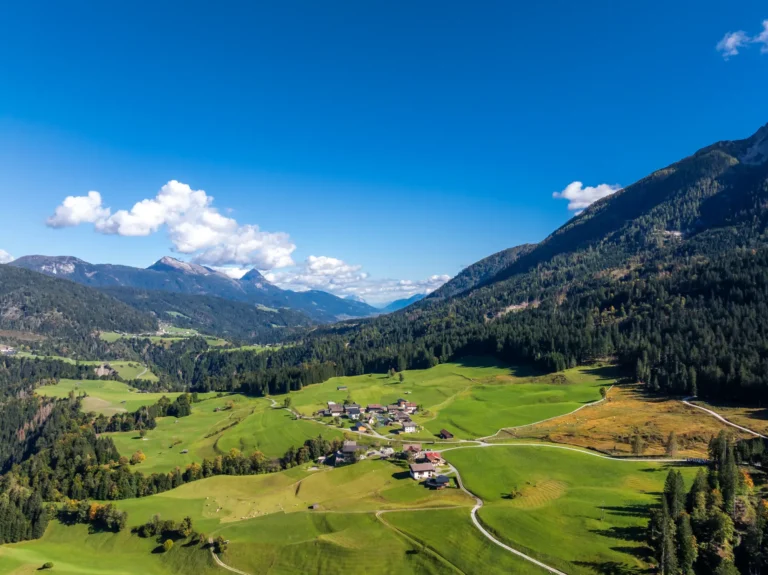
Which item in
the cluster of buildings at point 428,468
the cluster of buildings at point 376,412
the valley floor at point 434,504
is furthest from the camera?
the cluster of buildings at point 376,412

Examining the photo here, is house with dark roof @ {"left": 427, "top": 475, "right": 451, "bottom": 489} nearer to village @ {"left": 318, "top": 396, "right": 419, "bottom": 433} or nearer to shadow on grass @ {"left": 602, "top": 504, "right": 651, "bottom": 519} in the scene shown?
shadow on grass @ {"left": 602, "top": 504, "right": 651, "bottom": 519}

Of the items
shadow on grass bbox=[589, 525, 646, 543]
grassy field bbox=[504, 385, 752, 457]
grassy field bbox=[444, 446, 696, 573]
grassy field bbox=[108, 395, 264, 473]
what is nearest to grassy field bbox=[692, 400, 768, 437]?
grassy field bbox=[504, 385, 752, 457]

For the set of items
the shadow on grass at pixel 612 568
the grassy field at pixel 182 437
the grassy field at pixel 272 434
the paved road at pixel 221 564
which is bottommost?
the paved road at pixel 221 564

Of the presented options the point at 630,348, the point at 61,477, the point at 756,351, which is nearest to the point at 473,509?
the point at 61,477

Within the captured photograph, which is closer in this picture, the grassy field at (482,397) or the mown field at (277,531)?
the mown field at (277,531)

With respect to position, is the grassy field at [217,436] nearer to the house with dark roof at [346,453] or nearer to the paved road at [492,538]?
the house with dark roof at [346,453]

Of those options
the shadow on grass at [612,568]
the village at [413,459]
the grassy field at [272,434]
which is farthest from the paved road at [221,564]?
the shadow on grass at [612,568]

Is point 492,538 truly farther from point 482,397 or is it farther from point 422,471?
point 482,397
